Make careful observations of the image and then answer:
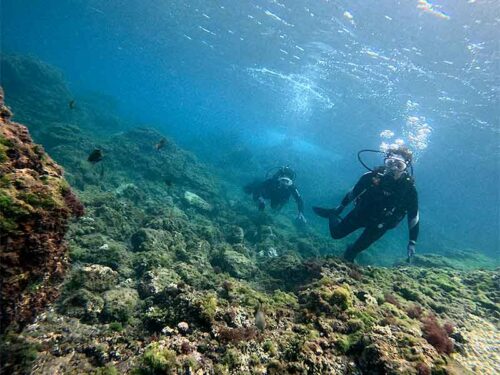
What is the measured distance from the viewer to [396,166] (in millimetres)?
8336

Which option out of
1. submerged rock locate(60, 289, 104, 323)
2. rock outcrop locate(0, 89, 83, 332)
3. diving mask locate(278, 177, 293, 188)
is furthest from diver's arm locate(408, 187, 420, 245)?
rock outcrop locate(0, 89, 83, 332)

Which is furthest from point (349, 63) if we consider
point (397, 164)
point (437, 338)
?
point (437, 338)

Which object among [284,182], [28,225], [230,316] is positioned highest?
[28,225]

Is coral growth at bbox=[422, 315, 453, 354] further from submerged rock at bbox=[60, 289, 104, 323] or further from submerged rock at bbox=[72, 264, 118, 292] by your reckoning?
submerged rock at bbox=[72, 264, 118, 292]

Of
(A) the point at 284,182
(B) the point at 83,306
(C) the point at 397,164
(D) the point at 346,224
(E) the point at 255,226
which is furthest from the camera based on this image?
(E) the point at 255,226

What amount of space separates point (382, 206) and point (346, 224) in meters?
1.43

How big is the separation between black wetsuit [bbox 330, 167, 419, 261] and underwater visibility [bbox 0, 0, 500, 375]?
60 millimetres

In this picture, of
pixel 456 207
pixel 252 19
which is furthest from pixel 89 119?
pixel 456 207

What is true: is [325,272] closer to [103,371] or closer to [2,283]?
[103,371]

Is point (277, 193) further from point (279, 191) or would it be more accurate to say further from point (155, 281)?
point (155, 281)

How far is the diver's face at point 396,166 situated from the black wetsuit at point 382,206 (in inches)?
5.5

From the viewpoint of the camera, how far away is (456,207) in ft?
294

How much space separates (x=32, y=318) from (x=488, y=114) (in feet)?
96.5

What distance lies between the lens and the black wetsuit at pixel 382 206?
28.1ft
